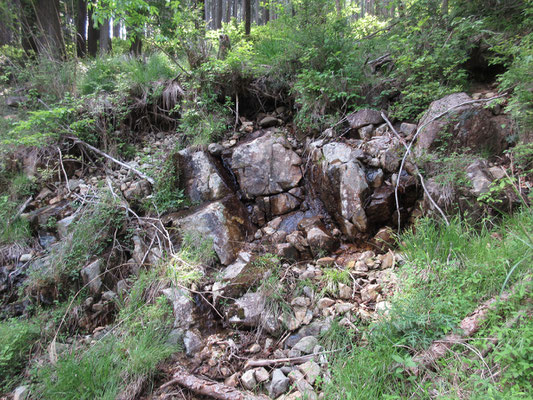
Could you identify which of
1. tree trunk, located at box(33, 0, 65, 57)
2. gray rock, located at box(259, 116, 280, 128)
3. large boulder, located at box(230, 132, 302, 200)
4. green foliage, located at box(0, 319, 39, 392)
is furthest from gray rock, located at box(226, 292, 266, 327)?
tree trunk, located at box(33, 0, 65, 57)

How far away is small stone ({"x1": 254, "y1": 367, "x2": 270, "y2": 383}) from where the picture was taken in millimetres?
2021

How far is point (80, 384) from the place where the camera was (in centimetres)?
203

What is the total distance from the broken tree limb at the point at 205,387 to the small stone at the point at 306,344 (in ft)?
1.54

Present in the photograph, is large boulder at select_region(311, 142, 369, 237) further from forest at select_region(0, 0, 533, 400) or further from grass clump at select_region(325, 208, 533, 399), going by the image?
grass clump at select_region(325, 208, 533, 399)

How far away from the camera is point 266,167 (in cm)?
380

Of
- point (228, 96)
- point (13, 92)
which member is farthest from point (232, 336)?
point (13, 92)

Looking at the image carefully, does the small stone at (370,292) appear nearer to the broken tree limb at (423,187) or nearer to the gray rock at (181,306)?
the broken tree limb at (423,187)

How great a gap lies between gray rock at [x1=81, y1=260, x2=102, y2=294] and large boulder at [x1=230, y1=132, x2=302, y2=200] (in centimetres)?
198

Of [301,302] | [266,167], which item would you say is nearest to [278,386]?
[301,302]

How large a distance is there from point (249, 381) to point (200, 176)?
2.59 m

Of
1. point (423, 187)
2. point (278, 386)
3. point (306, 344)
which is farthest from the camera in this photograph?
point (423, 187)

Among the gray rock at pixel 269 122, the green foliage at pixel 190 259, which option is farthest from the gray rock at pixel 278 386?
the gray rock at pixel 269 122

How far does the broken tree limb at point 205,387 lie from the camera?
1.93 metres

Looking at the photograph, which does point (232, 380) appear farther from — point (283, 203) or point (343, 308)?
point (283, 203)
